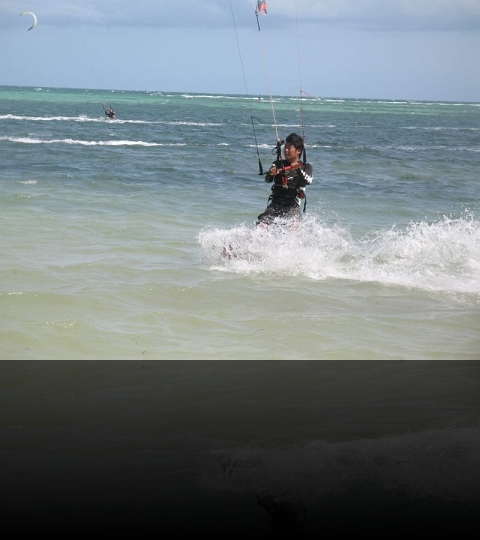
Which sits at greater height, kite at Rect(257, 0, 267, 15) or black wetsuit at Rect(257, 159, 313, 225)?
kite at Rect(257, 0, 267, 15)

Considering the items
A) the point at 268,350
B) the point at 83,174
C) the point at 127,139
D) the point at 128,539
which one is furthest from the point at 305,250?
the point at 127,139

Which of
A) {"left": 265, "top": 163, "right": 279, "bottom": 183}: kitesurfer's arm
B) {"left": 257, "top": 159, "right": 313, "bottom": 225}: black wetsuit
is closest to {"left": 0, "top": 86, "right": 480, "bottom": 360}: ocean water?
{"left": 257, "top": 159, "right": 313, "bottom": 225}: black wetsuit

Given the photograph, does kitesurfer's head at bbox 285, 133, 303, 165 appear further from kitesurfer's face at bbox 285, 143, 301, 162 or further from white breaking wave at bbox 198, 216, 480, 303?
white breaking wave at bbox 198, 216, 480, 303

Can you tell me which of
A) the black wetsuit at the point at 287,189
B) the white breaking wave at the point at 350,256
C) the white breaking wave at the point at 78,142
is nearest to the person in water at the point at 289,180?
the black wetsuit at the point at 287,189

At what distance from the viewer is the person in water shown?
341 inches

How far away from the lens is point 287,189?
8828 mm

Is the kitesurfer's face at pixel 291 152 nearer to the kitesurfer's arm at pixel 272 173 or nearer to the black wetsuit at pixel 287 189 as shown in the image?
the black wetsuit at pixel 287 189

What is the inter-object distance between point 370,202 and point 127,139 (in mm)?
18519

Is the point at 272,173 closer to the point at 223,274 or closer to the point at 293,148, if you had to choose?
the point at 293,148

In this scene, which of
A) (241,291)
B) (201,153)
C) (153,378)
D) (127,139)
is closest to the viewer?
(153,378)

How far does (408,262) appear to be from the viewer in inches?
354

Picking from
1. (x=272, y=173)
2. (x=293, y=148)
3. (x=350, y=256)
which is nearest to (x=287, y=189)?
(x=272, y=173)

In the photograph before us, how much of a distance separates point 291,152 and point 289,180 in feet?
1.05

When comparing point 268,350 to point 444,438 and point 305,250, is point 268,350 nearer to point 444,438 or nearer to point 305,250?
point 444,438
